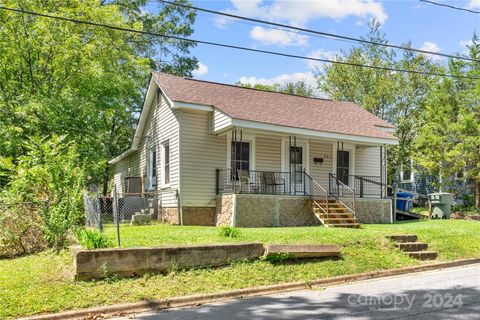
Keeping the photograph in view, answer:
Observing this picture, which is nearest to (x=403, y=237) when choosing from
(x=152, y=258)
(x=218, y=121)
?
(x=152, y=258)

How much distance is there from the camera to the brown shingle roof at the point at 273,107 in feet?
49.0

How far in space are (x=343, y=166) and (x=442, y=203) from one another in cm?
435

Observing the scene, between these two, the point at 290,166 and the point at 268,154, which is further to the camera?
the point at 290,166

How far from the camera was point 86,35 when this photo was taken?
20375mm

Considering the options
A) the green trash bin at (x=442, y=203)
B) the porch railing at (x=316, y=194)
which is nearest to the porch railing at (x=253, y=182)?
the porch railing at (x=316, y=194)

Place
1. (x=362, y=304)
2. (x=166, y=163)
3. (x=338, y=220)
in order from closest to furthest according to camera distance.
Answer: (x=362, y=304) → (x=338, y=220) → (x=166, y=163)

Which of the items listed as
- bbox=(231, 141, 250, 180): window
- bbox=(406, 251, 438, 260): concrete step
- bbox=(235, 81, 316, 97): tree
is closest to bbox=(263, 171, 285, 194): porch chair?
bbox=(231, 141, 250, 180): window

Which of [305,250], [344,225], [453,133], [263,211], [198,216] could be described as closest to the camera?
[305,250]

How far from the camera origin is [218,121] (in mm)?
14258

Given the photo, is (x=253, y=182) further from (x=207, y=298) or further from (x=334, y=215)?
(x=207, y=298)

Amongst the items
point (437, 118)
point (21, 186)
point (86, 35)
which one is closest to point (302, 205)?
point (21, 186)

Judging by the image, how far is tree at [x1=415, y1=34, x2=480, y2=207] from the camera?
20375mm

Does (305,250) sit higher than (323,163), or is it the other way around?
(323,163)

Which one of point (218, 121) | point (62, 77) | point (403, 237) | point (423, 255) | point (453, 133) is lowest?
point (423, 255)
